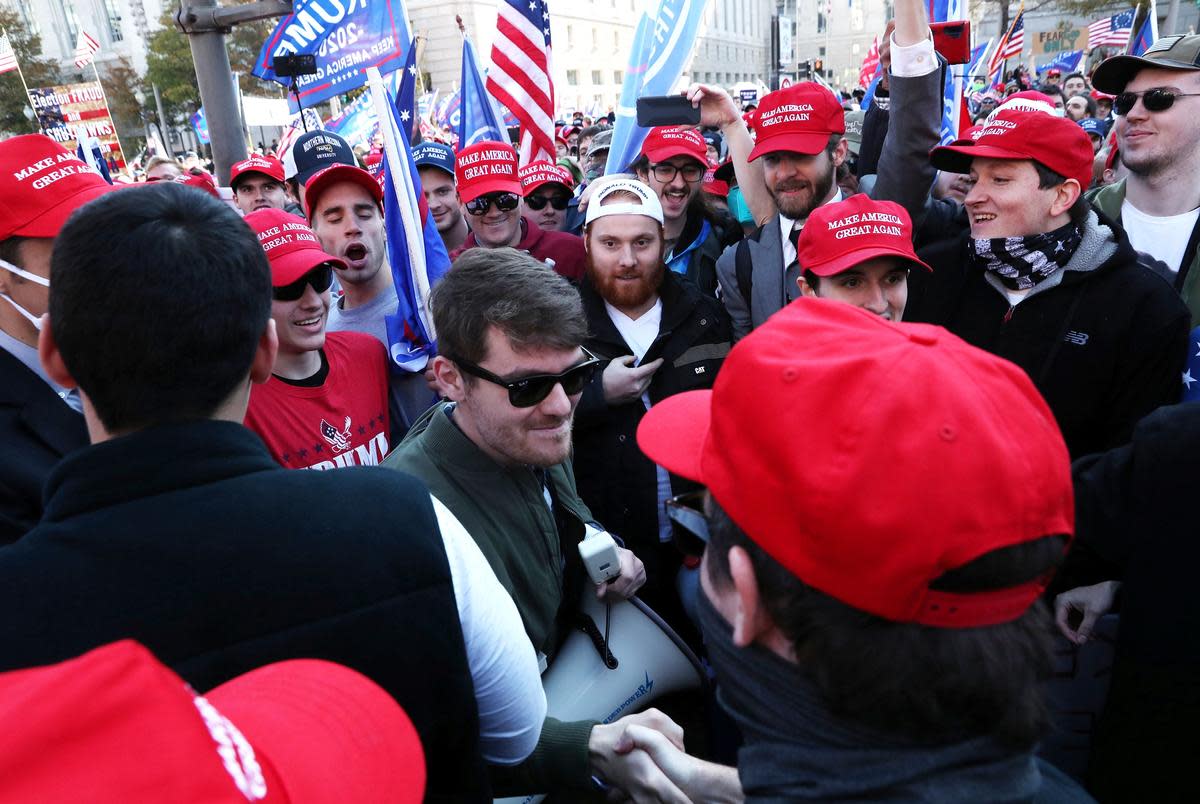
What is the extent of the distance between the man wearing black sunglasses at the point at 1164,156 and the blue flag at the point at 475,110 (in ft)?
15.0

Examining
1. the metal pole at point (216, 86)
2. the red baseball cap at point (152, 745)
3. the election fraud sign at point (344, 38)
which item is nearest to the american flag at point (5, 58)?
the election fraud sign at point (344, 38)

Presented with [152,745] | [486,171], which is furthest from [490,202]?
[152,745]

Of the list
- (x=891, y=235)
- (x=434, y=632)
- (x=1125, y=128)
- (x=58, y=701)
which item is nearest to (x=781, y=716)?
(x=434, y=632)

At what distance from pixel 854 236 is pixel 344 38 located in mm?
4774

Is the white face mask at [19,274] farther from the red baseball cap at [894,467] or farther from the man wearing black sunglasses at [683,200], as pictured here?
the man wearing black sunglasses at [683,200]

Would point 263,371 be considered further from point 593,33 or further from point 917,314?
point 593,33

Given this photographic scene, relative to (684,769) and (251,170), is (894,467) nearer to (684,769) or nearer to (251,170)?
(684,769)

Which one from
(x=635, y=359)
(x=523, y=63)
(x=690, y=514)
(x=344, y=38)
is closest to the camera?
(x=690, y=514)

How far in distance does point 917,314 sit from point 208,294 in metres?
2.58

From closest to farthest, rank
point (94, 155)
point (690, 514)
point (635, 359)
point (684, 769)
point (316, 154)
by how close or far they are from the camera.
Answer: point (690, 514)
point (684, 769)
point (635, 359)
point (316, 154)
point (94, 155)

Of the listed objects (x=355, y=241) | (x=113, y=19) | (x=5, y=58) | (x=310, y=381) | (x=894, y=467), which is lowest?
(x=310, y=381)

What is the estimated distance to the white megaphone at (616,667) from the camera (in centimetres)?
205

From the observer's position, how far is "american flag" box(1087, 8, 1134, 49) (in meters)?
16.6

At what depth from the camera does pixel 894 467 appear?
888mm
